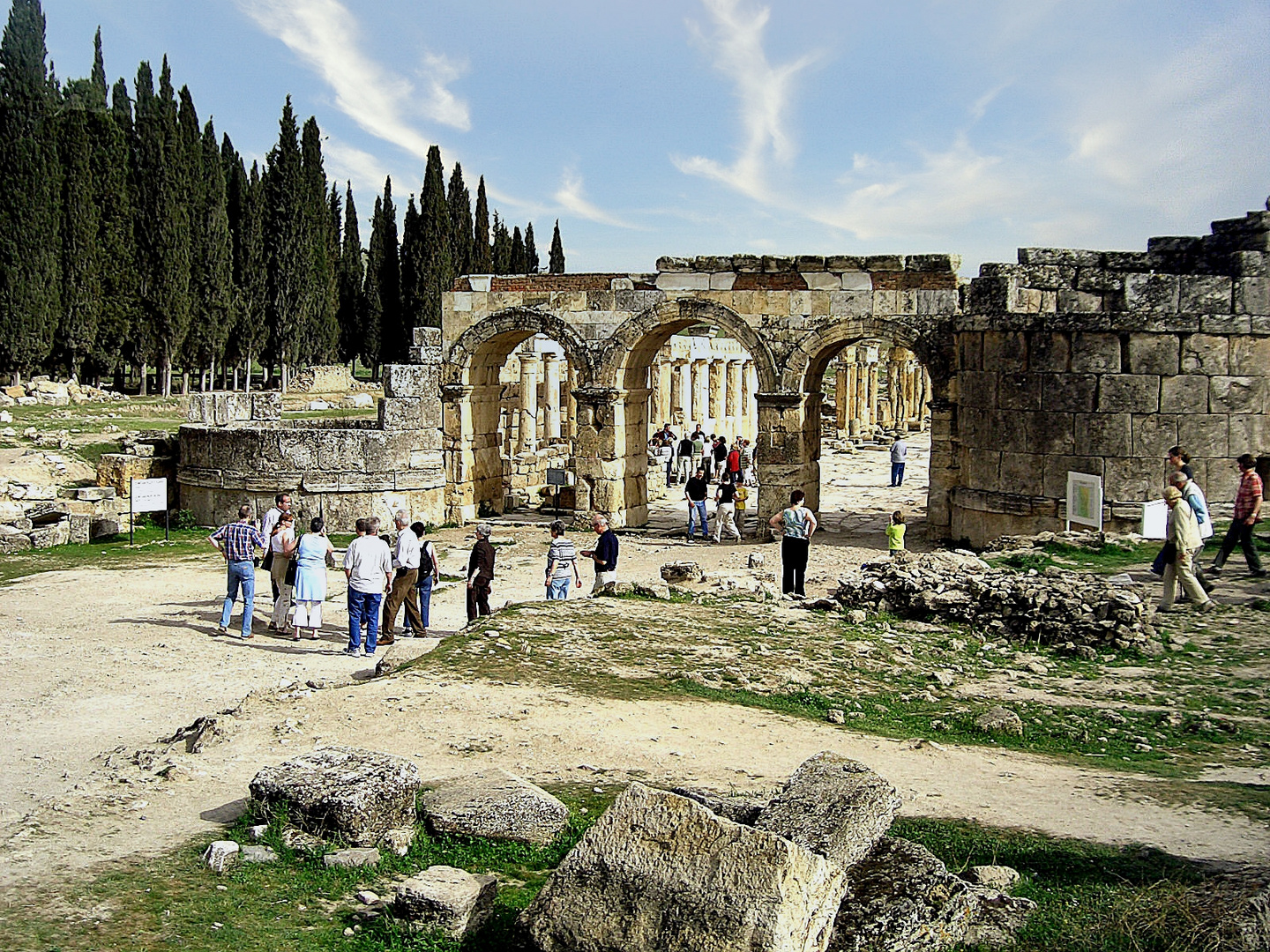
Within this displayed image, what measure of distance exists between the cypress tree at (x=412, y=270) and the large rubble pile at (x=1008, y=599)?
119 ft

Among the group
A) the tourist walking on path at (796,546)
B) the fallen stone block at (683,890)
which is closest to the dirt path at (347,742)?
the fallen stone block at (683,890)

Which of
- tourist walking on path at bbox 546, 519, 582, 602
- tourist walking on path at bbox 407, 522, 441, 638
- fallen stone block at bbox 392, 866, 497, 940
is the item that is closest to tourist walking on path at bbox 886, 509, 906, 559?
tourist walking on path at bbox 546, 519, 582, 602

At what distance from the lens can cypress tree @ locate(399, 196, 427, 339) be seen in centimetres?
4622

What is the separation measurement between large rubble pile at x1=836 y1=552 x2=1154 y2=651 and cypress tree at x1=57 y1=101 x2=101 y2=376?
97.8 feet

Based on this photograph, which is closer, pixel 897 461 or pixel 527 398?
pixel 897 461

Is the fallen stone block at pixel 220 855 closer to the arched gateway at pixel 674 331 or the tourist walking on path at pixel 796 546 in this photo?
the tourist walking on path at pixel 796 546

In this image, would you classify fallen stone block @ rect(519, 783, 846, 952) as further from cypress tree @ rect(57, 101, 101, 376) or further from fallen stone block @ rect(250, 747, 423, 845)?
cypress tree @ rect(57, 101, 101, 376)

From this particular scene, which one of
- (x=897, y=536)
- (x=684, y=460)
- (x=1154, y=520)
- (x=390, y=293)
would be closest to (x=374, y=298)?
(x=390, y=293)

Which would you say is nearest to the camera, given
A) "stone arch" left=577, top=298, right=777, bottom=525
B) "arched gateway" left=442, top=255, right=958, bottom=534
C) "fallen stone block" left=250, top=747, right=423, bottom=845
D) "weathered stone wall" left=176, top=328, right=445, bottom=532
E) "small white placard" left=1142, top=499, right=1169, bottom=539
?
"fallen stone block" left=250, top=747, right=423, bottom=845

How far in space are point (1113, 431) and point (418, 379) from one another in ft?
38.7

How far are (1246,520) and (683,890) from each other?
9.83 meters

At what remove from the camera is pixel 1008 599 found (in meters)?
11.4

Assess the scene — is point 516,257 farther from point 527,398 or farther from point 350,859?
point 350,859

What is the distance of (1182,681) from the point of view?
31.9ft
